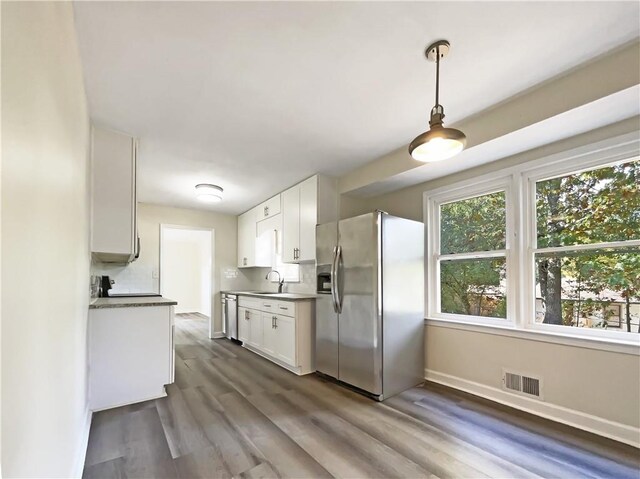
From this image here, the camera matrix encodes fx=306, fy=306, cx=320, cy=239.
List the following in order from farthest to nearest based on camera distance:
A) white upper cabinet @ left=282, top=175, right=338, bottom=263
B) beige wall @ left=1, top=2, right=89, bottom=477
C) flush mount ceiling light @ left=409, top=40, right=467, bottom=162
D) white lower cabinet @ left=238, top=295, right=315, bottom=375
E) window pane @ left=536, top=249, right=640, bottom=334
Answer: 1. white upper cabinet @ left=282, top=175, right=338, bottom=263
2. white lower cabinet @ left=238, top=295, right=315, bottom=375
3. window pane @ left=536, top=249, right=640, bottom=334
4. flush mount ceiling light @ left=409, top=40, right=467, bottom=162
5. beige wall @ left=1, top=2, right=89, bottom=477

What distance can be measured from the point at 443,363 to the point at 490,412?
68 cm

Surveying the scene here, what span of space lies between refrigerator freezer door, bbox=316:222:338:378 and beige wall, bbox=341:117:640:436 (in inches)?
41.4

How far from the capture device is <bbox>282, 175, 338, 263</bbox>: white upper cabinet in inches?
153

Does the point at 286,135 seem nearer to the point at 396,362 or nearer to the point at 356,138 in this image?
the point at 356,138

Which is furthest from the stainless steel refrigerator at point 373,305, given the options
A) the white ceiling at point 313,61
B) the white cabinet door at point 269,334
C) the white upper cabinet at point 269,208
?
the white upper cabinet at point 269,208

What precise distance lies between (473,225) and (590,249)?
97cm

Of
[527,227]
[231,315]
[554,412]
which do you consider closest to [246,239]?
[231,315]

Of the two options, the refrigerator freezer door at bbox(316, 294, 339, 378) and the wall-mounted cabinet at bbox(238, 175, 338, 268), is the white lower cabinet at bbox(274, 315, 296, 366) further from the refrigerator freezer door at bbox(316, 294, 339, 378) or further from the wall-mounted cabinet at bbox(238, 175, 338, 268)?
the wall-mounted cabinet at bbox(238, 175, 338, 268)

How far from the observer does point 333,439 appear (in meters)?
2.16

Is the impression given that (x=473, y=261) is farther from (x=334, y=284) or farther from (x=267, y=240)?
(x=267, y=240)

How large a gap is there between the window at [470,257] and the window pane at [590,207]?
33 centimetres

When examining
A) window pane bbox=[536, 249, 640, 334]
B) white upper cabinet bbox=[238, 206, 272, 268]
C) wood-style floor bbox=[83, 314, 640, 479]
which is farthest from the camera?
white upper cabinet bbox=[238, 206, 272, 268]

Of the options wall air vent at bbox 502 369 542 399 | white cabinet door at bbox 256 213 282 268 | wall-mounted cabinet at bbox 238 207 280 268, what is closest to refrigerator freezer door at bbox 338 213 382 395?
wall air vent at bbox 502 369 542 399

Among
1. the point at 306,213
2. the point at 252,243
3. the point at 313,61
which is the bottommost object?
the point at 252,243
